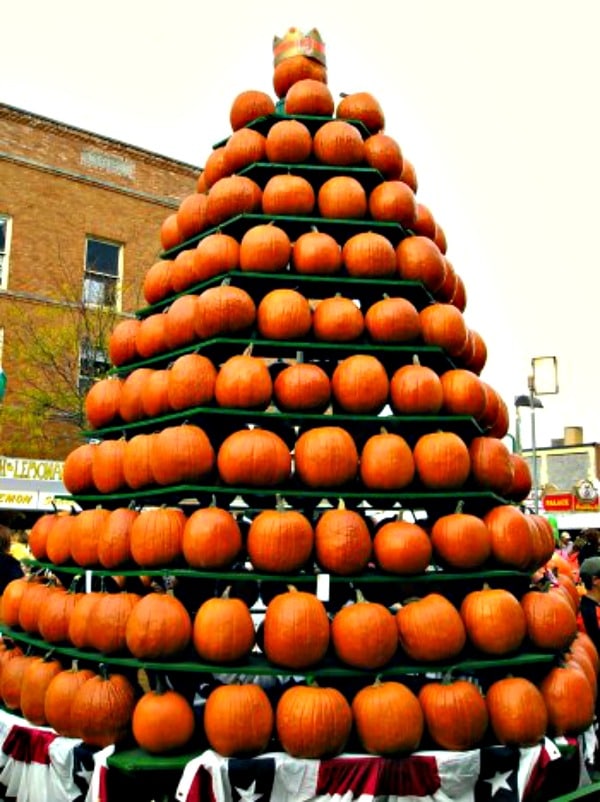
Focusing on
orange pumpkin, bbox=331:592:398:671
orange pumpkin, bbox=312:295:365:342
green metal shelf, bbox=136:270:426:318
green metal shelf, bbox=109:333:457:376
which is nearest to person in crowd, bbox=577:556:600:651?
green metal shelf, bbox=109:333:457:376

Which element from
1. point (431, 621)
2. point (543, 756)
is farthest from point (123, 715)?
point (543, 756)

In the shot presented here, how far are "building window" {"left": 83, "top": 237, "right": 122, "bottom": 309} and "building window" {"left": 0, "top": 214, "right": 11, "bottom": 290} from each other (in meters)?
2.12

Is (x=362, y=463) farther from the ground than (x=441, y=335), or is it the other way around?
(x=441, y=335)

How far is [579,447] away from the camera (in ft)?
168

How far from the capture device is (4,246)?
2058 cm

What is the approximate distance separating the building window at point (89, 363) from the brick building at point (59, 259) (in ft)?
→ 0.09

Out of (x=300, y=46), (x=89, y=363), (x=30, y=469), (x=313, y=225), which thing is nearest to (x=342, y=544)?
(x=313, y=225)

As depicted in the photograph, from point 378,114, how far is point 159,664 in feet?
15.6

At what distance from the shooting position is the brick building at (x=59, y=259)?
20.0 m

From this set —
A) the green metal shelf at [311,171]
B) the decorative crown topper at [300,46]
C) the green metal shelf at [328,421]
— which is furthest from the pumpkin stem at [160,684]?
the decorative crown topper at [300,46]

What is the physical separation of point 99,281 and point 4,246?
9.03 feet

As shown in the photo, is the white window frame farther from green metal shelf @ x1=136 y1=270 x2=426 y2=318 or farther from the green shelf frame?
green metal shelf @ x1=136 y1=270 x2=426 y2=318

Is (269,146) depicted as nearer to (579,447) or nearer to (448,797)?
(448,797)

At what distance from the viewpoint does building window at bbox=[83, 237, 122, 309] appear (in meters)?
21.6
